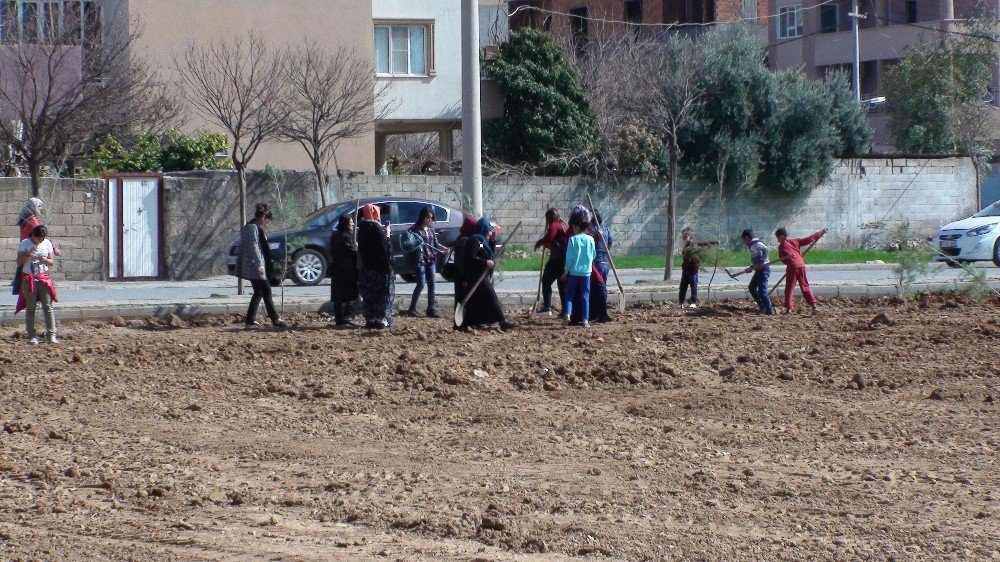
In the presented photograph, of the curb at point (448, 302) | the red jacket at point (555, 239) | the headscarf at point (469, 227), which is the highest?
the headscarf at point (469, 227)

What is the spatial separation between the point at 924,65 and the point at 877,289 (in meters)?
23.9

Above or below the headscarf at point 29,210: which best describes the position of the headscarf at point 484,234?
below

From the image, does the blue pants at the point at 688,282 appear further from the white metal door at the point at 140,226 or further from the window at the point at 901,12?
the window at the point at 901,12

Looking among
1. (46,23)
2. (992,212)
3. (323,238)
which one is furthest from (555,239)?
(992,212)

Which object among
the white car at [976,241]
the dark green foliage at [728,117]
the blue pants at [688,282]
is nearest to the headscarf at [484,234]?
the blue pants at [688,282]

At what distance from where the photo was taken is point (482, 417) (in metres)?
9.17

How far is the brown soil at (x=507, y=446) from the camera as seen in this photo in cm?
591

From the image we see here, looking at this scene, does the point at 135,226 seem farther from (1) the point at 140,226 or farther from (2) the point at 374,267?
(2) the point at 374,267

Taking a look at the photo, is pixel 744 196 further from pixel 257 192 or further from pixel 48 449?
pixel 48 449

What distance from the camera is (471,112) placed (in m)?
17.9

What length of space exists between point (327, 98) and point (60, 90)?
7.20 m

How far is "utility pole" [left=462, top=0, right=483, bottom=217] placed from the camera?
17641 millimetres

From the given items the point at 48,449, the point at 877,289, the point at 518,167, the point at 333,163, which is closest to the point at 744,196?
the point at 518,167

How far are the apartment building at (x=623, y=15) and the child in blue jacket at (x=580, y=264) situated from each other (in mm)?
33002
